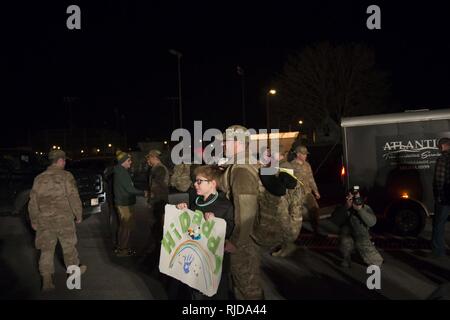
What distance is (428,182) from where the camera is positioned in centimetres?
849

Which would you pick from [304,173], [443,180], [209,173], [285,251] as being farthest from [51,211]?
[443,180]

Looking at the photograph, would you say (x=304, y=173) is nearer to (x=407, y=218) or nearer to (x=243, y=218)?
(x=407, y=218)

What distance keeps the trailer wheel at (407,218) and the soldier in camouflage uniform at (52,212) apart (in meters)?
5.98

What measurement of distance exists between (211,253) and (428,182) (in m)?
6.26

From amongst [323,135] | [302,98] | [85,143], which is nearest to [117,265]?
[323,135]

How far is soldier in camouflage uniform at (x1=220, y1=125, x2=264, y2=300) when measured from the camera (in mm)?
3590

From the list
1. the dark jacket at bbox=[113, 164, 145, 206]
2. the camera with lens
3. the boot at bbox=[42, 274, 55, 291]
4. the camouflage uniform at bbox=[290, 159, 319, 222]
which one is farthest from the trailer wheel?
the boot at bbox=[42, 274, 55, 291]

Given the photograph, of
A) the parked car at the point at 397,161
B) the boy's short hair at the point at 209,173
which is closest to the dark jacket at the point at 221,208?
the boy's short hair at the point at 209,173

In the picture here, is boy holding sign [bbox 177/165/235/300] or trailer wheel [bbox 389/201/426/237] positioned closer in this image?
boy holding sign [bbox 177/165/235/300]

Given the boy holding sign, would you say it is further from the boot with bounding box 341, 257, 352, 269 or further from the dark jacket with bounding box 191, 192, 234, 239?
the boot with bounding box 341, 257, 352, 269

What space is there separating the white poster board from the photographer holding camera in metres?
3.11

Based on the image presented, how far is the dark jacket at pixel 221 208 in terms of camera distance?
3.75 meters

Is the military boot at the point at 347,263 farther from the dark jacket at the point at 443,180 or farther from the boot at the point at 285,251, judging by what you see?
→ the dark jacket at the point at 443,180
